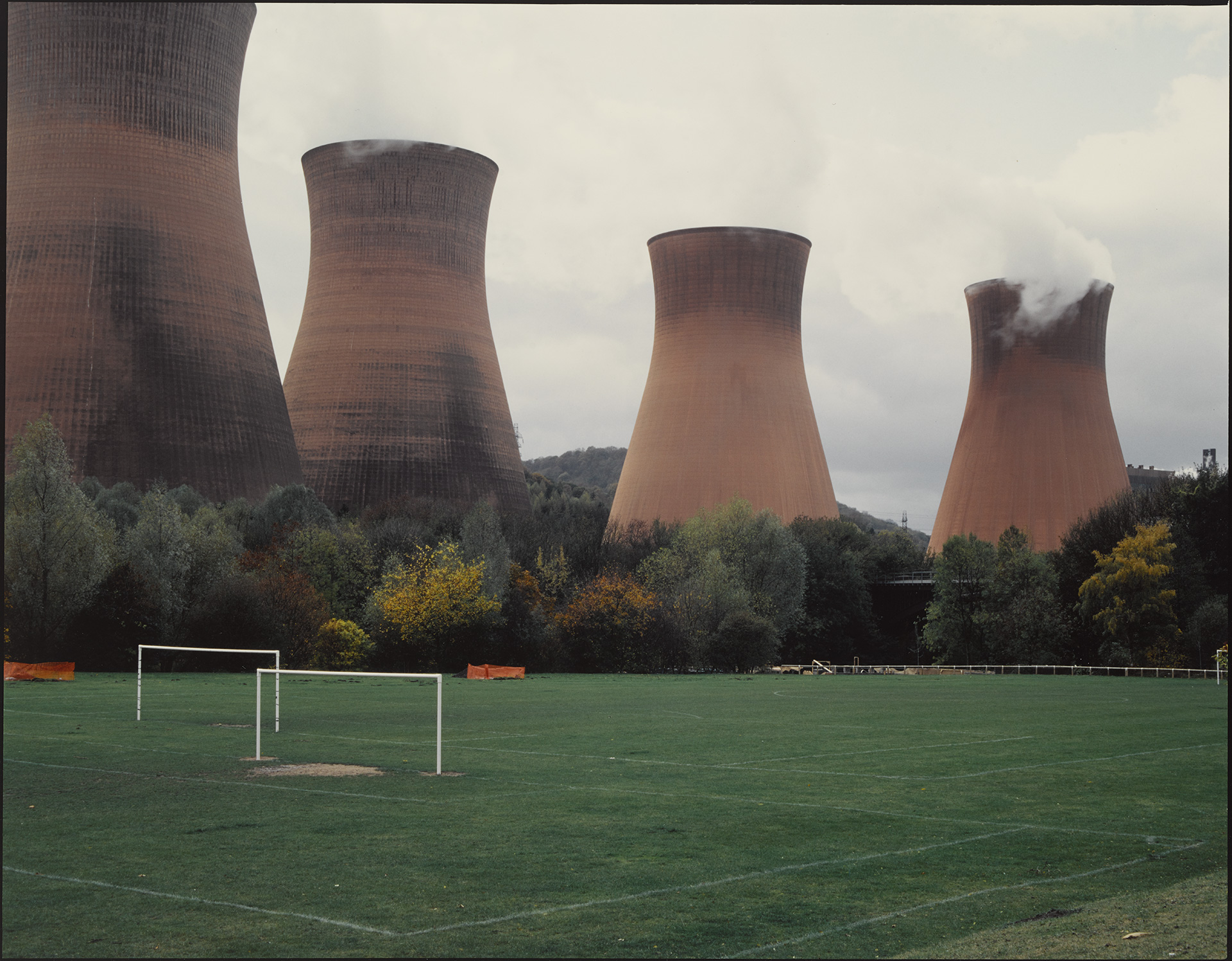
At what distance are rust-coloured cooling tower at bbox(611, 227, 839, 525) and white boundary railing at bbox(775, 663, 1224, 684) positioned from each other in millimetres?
7626

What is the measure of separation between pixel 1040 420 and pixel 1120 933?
43.6m

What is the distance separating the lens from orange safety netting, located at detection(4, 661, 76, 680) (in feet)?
72.0

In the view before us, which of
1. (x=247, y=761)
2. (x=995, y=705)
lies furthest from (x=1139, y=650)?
(x=247, y=761)

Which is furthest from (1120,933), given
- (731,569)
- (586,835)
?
(731,569)

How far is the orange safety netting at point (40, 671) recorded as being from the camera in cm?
2195

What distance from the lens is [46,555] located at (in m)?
25.8

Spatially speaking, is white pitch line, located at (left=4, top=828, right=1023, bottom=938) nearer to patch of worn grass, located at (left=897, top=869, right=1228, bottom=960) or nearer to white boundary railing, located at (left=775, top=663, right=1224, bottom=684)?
patch of worn grass, located at (left=897, top=869, right=1228, bottom=960)

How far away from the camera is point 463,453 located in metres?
43.6

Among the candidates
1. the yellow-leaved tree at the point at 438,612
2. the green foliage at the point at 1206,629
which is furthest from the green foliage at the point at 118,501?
the green foliage at the point at 1206,629

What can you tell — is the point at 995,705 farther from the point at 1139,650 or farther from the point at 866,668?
the point at 866,668

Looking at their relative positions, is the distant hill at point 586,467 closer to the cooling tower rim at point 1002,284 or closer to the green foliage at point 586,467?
the green foliage at point 586,467

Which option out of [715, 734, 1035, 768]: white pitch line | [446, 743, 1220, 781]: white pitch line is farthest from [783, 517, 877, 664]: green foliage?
[446, 743, 1220, 781]: white pitch line

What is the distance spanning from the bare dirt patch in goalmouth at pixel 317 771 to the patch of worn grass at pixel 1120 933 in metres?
6.05

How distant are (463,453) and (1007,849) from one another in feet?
123
